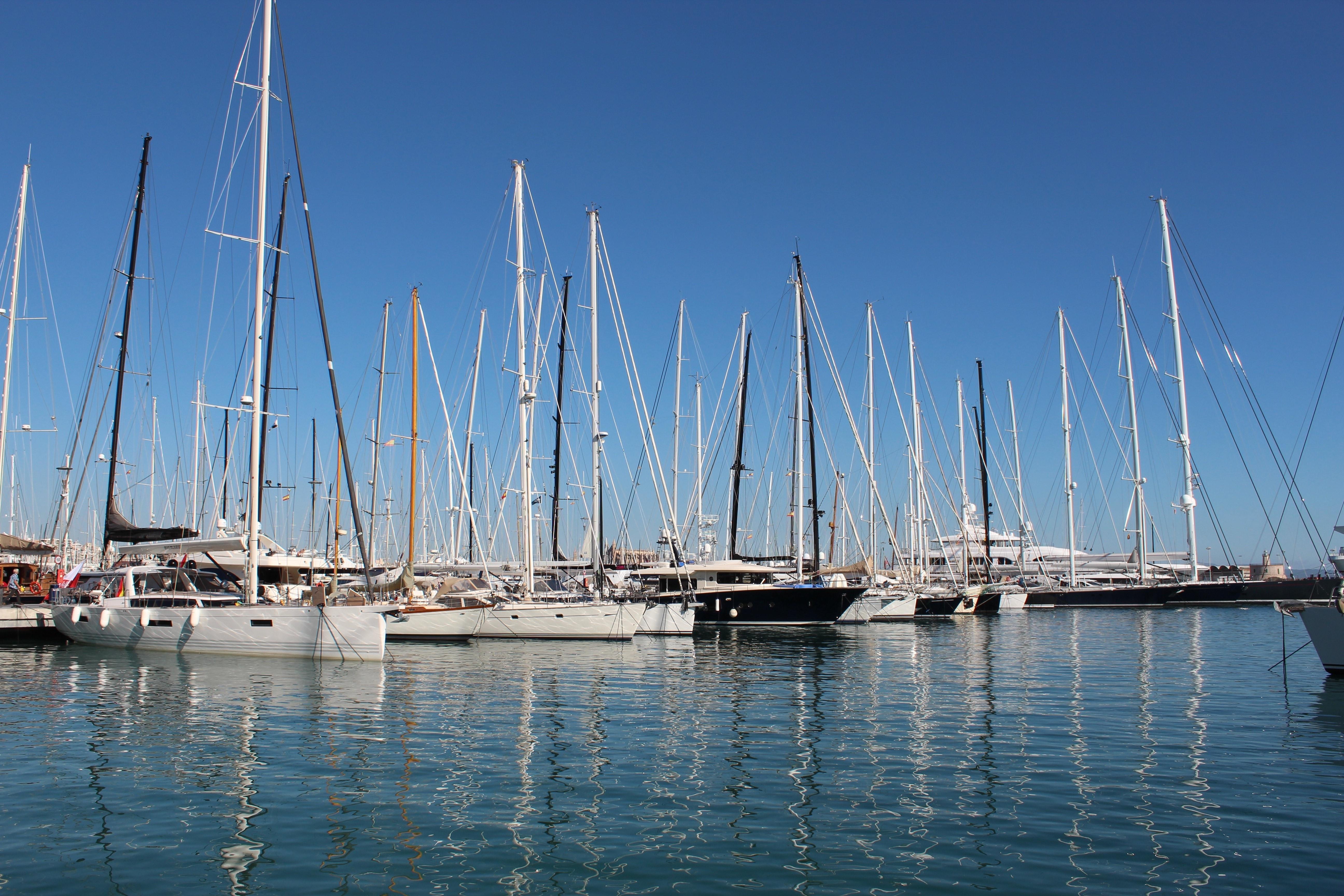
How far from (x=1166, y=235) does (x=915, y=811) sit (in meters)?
63.6

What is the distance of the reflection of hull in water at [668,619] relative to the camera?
36.5 meters

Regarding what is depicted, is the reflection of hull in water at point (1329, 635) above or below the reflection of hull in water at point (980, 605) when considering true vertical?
above

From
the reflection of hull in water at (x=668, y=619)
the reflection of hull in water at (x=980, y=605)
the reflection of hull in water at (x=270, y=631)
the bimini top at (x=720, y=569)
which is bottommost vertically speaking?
the reflection of hull in water at (x=980, y=605)

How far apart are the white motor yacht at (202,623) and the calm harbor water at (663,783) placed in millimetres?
1356

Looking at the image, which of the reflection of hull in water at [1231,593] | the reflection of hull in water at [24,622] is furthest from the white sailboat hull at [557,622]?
the reflection of hull in water at [1231,593]

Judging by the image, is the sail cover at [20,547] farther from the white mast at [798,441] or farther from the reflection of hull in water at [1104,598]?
the reflection of hull in water at [1104,598]

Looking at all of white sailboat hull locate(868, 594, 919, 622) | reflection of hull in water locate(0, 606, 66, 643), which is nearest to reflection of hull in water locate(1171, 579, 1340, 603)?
white sailboat hull locate(868, 594, 919, 622)

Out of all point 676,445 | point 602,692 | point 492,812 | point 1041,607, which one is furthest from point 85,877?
point 1041,607

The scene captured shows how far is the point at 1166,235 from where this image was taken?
62281 millimetres

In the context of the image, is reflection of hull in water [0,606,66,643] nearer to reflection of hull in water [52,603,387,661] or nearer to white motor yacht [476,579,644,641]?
reflection of hull in water [52,603,387,661]

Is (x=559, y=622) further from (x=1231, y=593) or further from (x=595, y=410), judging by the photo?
(x=1231, y=593)

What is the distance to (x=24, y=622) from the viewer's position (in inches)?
1198

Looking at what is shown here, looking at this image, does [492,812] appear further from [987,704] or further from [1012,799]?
[987,704]

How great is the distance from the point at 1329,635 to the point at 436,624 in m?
27.3
